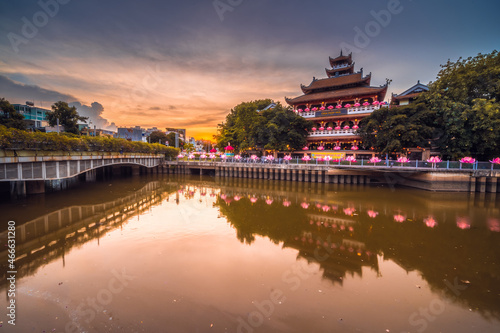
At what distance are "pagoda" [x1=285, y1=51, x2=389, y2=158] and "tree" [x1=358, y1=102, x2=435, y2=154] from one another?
19.6ft

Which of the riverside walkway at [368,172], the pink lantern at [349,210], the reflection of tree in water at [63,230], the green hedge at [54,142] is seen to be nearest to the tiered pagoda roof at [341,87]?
the riverside walkway at [368,172]

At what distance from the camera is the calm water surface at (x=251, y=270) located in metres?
4.74

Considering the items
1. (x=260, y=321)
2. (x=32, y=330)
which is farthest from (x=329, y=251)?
(x=32, y=330)

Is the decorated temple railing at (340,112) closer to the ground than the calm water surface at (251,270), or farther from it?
farther from it

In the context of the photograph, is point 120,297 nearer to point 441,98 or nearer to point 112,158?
Answer: point 112,158

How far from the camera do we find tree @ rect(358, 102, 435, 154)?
74.2 feet

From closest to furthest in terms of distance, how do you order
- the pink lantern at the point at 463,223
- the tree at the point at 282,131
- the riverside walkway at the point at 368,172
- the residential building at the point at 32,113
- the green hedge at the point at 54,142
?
1. the pink lantern at the point at 463,223
2. the green hedge at the point at 54,142
3. the riverside walkway at the point at 368,172
4. the tree at the point at 282,131
5. the residential building at the point at 32,113

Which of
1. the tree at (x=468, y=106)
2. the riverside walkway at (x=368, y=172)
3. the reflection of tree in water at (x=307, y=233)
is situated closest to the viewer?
the reflection of tree in water at (x=307, y=233)

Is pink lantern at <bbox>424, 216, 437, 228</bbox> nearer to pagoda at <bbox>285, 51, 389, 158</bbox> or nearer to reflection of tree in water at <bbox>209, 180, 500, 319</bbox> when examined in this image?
reflection of tree in water at <bbox>209, 180, 500, 319</bbox>

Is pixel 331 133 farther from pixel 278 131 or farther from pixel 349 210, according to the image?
pixel 349 210

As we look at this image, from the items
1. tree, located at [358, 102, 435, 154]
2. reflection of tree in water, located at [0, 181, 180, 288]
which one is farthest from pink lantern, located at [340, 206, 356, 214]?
reflection of tree in water, located at [0, 181, 180, 288]

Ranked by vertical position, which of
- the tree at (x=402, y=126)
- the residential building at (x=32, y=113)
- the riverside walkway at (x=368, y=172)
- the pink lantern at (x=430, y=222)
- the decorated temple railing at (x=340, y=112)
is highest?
the residential building at (x=32, y=113)

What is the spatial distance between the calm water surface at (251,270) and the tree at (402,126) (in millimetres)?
10570

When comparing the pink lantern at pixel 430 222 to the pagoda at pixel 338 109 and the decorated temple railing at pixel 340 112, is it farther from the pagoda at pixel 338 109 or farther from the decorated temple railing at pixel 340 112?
the decorated temple railing at pixel 340 112
